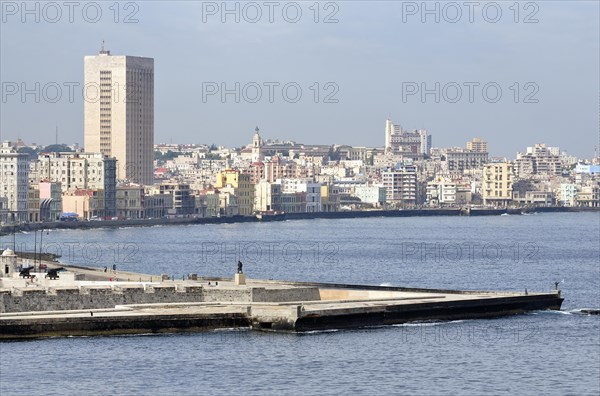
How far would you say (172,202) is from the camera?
629 feet

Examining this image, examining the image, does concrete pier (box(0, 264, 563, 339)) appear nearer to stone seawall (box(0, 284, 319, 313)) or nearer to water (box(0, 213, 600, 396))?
stone seawall (box(0, 284, 319, 313))

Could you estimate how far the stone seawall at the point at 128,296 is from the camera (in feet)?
155

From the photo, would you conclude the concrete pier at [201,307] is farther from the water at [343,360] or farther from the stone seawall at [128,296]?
the water at [343,360]

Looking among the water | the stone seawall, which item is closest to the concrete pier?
the stone seawall

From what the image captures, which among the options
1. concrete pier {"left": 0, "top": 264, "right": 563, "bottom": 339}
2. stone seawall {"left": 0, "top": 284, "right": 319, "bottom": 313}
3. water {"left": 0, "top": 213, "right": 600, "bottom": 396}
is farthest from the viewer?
stone seawall {"left": 0, "top": 284, "right": 319, "bottom": 313}

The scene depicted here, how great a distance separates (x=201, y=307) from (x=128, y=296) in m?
2.13

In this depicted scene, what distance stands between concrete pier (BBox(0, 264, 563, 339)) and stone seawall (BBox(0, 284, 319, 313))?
0.09ft

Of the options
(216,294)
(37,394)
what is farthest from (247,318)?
(37,394)

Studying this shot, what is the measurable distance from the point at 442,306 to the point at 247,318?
730 centimetres

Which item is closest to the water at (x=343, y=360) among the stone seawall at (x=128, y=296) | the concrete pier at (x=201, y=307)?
the concrete pier at (x=201, y=307)

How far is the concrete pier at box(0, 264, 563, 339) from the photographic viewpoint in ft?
151

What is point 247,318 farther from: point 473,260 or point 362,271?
point 473,260

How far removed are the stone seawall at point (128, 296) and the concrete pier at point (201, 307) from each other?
0.03 meters

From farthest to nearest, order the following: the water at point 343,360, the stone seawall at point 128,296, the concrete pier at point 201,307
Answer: the stone seawall at point 128,296
the concrete pier at point 201,307
the water at point 343,360
